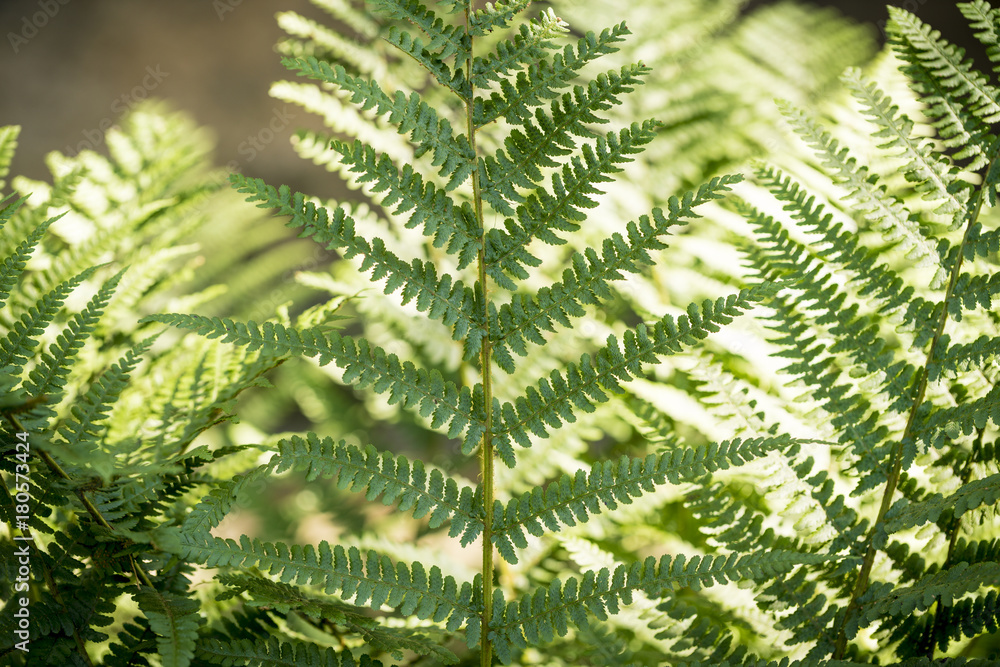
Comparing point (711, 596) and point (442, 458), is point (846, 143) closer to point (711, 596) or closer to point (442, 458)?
point (711, 596)

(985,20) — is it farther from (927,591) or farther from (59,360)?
(59,360)

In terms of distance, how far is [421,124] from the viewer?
0.59 m

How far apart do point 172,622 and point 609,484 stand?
0.34m

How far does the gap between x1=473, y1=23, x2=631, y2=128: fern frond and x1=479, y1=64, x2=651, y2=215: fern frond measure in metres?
0.01

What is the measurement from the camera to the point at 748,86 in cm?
133

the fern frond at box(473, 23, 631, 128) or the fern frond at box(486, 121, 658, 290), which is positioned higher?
the fern frond at box(473, 23, 631, 128)

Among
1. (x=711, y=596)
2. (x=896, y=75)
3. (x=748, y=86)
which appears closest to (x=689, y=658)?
(x=711, y=596)

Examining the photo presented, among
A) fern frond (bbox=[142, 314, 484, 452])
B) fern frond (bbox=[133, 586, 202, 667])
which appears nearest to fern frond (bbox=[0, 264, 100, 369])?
fern frond (bbox=[142, 314, 484, 452])

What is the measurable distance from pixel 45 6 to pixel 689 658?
2870 mm

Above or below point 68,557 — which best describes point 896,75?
above

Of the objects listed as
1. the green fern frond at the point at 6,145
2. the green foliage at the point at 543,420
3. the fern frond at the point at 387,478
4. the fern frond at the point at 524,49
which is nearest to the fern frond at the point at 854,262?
the green foliage at the point at 543,420

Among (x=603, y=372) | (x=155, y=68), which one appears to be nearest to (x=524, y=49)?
(x=603, y=372)

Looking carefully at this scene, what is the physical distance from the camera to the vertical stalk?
0.57 meters

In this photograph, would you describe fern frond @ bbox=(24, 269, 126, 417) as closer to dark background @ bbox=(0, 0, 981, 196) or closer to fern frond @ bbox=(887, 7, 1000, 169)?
fern frond @ bbox=(887, 7, 1000, 169)
